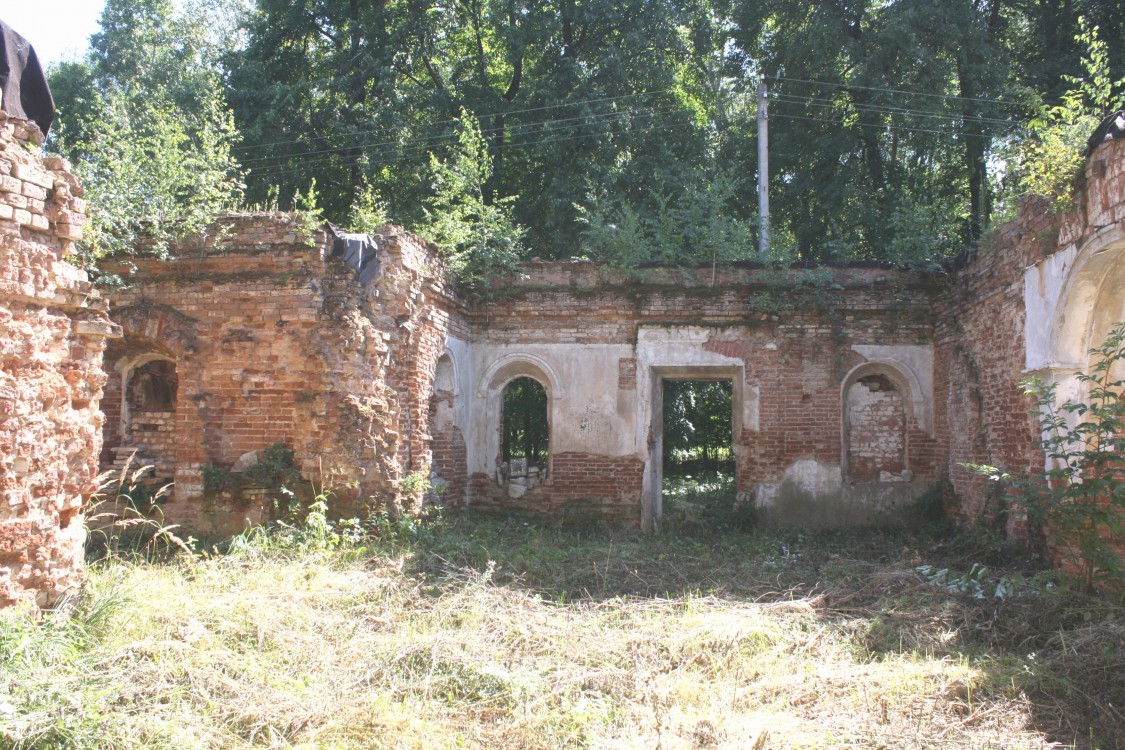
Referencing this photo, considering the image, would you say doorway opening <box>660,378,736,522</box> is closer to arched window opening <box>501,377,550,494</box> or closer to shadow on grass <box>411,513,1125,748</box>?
arched window opening <box>501,377,550,494</box>

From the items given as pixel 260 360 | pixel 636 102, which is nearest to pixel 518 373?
pixel 260 360

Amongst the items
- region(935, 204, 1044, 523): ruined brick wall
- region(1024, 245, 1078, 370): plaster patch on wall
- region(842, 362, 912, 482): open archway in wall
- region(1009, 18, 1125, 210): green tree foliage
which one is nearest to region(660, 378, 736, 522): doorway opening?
region(842, 362, 912, 482): open archway in wall

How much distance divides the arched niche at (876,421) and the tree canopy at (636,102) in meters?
4.68

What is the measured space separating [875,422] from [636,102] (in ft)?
30.5

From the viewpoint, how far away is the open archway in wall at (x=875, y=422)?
11039mm

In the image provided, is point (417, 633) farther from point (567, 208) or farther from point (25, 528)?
point (567, 208)

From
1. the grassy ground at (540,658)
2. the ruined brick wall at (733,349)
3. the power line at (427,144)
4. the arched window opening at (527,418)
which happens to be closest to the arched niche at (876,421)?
the ruined brick wall at (733,349)

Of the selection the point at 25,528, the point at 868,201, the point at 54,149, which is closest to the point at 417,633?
the point at 25,528

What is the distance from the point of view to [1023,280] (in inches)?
319

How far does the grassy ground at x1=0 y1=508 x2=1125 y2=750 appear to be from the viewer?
412 centimetres

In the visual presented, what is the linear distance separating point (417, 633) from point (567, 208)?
38.5 ft

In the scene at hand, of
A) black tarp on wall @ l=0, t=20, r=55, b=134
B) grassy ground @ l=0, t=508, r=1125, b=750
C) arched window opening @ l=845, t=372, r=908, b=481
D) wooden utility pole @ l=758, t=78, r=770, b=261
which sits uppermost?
wooden utility pole @ l=758, t=78, r=770, b=261

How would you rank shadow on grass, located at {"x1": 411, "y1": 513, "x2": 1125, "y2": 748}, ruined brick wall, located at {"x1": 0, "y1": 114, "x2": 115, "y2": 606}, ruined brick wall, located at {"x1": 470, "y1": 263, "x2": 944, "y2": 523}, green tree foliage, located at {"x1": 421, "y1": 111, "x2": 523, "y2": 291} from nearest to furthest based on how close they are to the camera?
shadow on grass, located at {"x1": 411, "y1": 513, "x2": 1125, "y2": 748}, ruined brick wall, located at {"x1": 0, "y1": 114, "x2": 115, "y2": 606}, green tree foliage, located at {"x1": 421, "y1": 111, "x2": 523, "y2": 291}, ruined brick wall, located at {"x1": 470, "y1": 263, "x2": 944, "y2": 523}

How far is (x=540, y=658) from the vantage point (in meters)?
5.14
